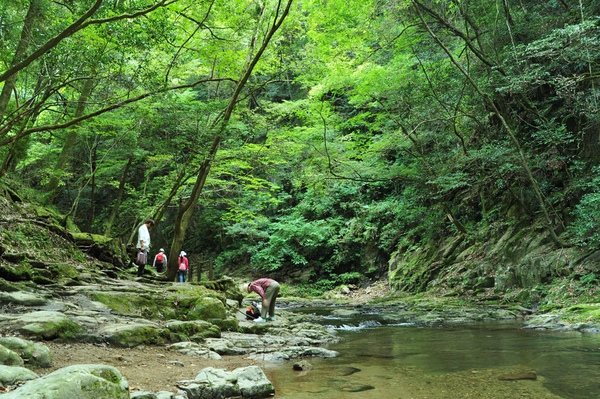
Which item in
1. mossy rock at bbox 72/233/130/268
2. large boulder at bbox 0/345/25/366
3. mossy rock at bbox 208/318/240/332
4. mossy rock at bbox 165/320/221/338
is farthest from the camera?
mossy rock at bbox 72/233/130/268

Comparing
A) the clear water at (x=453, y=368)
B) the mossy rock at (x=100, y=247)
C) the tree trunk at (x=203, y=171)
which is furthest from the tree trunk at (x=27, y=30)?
the clear water at (x=453, y=368)

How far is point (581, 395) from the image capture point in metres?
4.04

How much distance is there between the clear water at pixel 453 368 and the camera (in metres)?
4.35

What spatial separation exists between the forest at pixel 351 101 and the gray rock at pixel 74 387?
5.57 m

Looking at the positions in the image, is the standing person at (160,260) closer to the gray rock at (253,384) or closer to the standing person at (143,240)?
the standing person at (143,240)

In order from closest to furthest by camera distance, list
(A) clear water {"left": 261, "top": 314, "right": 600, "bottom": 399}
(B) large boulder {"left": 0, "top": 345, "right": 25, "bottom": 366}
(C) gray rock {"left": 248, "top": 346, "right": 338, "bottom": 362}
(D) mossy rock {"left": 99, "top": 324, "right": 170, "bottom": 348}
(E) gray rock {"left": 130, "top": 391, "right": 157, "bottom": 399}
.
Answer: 1. (E) gray rock {"left": 130, "top": 391, "right": 157, "bottom": 399}
2. (B) large boulder {"left": 0, "top": 345, "right": 25, "bottom": 366}
3. (A) clear water {"left": 261, "top": 314, "right": 600, "bottom": 399}
4. (D) mossy rock {"left": 99, "top": 324, "right": 170, "bottom": 348}
5. (C) gray rock {"left": 248, "top": 346, "right": 338, "bottom": 362}

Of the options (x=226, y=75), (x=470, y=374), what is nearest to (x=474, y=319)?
(x=470, y=374)

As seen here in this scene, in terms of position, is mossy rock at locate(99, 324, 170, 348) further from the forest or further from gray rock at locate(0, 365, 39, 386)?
the forest

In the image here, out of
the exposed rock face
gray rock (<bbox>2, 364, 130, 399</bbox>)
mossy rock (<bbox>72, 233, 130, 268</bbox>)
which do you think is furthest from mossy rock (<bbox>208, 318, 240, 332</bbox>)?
the exposed rock face

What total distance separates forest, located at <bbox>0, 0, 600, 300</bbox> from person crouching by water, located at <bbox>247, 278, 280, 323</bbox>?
8.69ft

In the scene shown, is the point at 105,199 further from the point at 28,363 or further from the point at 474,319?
the point at 28,363

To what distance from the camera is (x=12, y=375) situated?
128 inches

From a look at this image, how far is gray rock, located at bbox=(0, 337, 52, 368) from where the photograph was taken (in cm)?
400

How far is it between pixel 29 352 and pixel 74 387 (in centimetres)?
173
